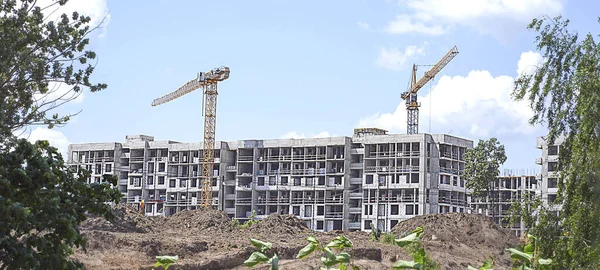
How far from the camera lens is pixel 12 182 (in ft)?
63.9

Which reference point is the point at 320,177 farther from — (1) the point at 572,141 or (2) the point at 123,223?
(1) the point at 572,141

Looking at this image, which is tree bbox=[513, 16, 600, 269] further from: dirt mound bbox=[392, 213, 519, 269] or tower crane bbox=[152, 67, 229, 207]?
tower crane bbox=[152, 67, 229, 207]

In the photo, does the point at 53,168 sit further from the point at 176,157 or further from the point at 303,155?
the point at 176,157

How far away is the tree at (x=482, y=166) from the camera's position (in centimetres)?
11438

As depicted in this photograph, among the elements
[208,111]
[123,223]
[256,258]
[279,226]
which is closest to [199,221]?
[279,226]

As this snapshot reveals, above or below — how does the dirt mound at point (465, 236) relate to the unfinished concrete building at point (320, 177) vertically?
below

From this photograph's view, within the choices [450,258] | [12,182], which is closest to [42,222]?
[12,182]

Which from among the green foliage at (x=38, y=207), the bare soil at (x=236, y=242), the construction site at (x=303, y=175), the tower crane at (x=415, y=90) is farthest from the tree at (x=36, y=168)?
the tower crane at (x=415, y=90)

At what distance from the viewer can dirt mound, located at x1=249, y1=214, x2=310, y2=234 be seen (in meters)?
58.6

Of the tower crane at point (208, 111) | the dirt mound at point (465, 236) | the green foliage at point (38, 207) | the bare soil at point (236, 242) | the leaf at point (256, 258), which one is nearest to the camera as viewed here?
the leaf at point (256, 258)

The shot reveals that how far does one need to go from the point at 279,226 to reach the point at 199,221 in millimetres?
7382

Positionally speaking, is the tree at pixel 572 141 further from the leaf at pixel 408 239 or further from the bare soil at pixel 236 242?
the leaf at pixel 408 239

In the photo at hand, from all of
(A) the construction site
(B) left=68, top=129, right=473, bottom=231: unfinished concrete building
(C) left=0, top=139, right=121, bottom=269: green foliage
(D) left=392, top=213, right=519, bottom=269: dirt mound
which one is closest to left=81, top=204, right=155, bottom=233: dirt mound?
(D) left=392, top=213, right=519, bottom=269: dirt mound

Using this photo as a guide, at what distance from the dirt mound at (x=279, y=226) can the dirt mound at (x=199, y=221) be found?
8.00 ft
